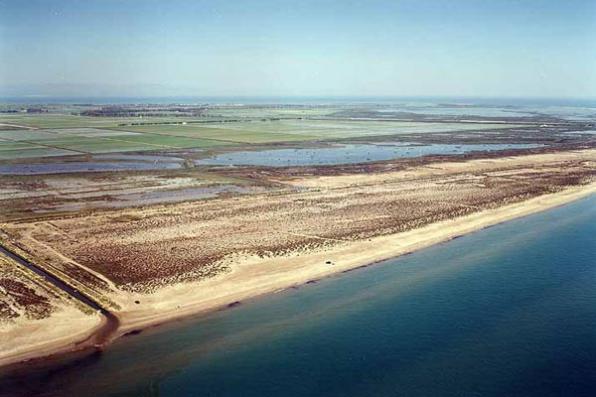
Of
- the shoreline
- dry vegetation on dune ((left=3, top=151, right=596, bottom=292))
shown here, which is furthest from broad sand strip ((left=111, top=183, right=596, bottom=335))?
dry vegetation on dune ((left=3, top=151, right=596, bottom=292))

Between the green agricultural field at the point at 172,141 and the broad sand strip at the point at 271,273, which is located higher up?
the green agricultural field at the point at 172,141

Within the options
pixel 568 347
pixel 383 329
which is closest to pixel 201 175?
pixel 383 329

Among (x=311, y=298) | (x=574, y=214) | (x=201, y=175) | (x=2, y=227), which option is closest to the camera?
(x=311, y=298)

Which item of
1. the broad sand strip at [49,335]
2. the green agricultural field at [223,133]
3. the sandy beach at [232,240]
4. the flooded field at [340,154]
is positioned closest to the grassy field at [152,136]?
the green agricultural field at [223,133]

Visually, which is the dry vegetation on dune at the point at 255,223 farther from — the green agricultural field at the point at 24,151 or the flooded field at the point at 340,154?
the green agricultural field at the point at 24,151

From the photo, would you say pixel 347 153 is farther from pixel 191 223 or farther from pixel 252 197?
pixel 191 223
